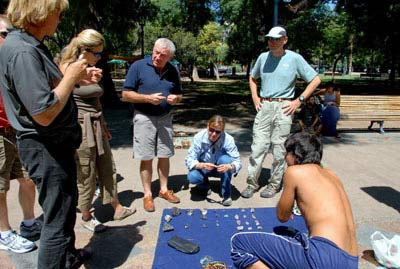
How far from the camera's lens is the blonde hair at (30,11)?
190cm

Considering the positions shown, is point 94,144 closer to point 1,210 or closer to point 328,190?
point 1,210

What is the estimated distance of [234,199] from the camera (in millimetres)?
4328

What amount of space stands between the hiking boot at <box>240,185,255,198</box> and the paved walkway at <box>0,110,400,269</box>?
7 cm

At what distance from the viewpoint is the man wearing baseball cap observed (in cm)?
413

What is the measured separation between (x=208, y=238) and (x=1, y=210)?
1.82 m

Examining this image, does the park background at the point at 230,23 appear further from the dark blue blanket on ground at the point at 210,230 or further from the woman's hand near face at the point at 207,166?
the dark blue blanket on ground at the point at 210,230

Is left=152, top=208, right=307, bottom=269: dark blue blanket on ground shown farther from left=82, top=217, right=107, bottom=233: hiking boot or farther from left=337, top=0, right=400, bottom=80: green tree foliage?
left=337, top=0, right=400, bottom=80: green tree foliage

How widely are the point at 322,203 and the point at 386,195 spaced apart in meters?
2.82

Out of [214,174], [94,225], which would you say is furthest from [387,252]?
[94,225]

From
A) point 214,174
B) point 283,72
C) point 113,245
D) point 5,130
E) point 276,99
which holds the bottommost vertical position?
point 113,245

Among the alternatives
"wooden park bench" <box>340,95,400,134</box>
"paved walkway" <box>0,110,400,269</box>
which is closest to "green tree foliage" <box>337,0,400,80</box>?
"wooden park bench" <box>340,95,400,134</box>

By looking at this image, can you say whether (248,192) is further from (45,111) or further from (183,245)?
(45,111)

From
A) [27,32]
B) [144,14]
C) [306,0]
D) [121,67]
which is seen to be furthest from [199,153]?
[121,67]

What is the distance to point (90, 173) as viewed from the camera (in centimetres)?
329
